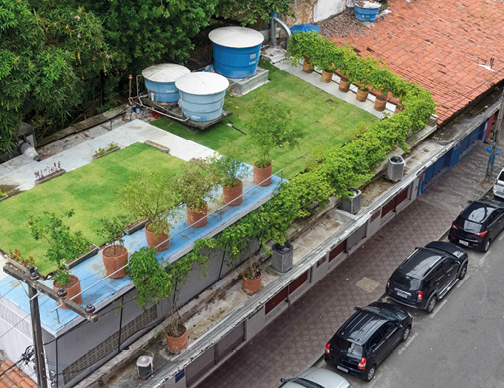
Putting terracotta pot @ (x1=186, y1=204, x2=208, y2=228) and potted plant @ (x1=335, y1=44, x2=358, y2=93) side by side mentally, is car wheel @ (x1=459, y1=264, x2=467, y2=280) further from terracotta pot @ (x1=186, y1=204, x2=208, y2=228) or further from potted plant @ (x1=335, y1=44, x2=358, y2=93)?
terracotta pot @ (x1=186, y1=204, x2=208, y2=228)

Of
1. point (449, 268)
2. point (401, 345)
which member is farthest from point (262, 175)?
point (449, 268)

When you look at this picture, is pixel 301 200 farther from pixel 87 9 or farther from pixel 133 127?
pixel 87 9

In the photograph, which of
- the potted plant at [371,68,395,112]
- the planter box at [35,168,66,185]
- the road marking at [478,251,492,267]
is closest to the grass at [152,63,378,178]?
the potted plant at [371,68,395,112]

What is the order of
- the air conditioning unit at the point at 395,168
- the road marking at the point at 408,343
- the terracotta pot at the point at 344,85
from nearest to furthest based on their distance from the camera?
the road marking at the point at 408,343
the air conditioning unit at the point at 395,168
the terracotta pot at the point at 344,85

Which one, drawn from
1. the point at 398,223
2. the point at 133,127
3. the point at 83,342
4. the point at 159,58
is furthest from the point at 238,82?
the point at 83,342

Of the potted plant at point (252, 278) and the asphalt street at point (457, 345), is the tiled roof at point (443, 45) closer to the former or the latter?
the asphalt street at point (457, 345)

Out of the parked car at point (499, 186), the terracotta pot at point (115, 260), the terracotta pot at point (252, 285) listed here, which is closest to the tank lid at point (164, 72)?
the terracotta pot at point (252, 285)
